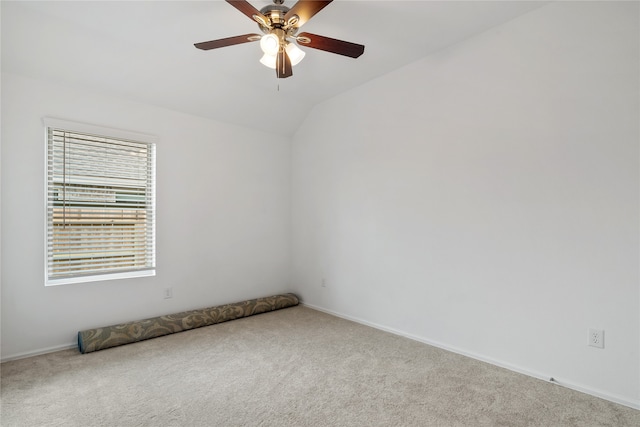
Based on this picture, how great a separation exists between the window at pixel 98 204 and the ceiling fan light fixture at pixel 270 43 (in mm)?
1900

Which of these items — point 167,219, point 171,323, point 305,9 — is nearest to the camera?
point 305,9

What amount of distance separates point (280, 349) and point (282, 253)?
181cm

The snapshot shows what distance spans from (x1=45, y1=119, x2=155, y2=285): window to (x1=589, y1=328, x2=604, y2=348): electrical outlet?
3809 mm

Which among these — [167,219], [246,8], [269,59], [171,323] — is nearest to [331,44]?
[269,59]

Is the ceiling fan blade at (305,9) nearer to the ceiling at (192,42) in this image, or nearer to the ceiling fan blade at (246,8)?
the ceiling fan blade at (246,8)

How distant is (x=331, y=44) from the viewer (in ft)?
7.20

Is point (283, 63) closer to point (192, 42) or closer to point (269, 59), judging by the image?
point (269, 59)

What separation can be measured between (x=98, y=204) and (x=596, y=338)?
13.7 feet

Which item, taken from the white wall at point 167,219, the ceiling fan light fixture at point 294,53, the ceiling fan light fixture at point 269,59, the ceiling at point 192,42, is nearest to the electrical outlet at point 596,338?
the ceiling at point 192,42

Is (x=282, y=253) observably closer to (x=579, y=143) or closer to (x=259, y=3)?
(x=259, y=3)

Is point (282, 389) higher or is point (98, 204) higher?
point (98, 204)

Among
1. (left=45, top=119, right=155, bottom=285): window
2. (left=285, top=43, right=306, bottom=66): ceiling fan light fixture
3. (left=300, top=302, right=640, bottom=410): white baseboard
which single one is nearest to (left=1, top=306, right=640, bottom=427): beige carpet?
(left=300, top=302, right=640, bottom=410): white baseboard

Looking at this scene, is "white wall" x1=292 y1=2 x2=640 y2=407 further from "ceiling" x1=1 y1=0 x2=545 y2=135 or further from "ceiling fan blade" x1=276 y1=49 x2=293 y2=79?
"ceiling fan blade" x1=276 y1=49 x2=293 y2=79

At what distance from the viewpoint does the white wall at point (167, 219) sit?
2.67 meters
